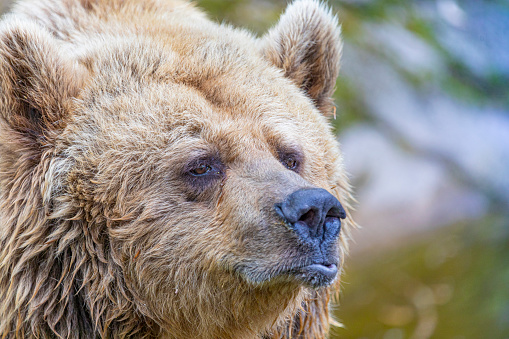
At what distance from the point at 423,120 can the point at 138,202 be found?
8.87 m

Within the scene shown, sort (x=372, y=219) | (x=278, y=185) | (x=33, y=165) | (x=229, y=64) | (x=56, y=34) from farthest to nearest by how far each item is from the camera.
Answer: (x=372, y=219)
(x=56, y=34)
(x=229, y=64)
(x=33, y=165)
(x=278, y=185)

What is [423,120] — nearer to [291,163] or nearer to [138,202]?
[291,163]

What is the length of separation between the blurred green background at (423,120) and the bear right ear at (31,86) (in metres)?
6.96

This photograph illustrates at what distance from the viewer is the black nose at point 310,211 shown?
132 inches

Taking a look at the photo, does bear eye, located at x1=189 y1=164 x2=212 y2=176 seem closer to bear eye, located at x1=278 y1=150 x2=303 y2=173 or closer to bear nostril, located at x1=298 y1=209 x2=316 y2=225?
bear eye, located at x1=278 y1=150 x2=303 y2=173

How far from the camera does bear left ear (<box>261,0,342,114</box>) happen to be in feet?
15.4

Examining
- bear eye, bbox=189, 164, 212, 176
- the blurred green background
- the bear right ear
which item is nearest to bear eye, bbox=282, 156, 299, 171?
bear eye, bbox=189, 164, 212, 176

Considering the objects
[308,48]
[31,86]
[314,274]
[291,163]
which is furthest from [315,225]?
[31,86]

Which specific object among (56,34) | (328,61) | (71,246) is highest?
(328,61)

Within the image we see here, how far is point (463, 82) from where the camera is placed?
11.6 m

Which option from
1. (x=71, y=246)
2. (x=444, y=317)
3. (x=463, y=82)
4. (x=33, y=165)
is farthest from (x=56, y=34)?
(x=463, y=82)

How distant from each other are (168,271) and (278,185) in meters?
0.91

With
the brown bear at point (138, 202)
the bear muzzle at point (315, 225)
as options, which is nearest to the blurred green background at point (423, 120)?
the brown bear at point (138, 202)

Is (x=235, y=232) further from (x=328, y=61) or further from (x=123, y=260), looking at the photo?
(x=328, y=61)
